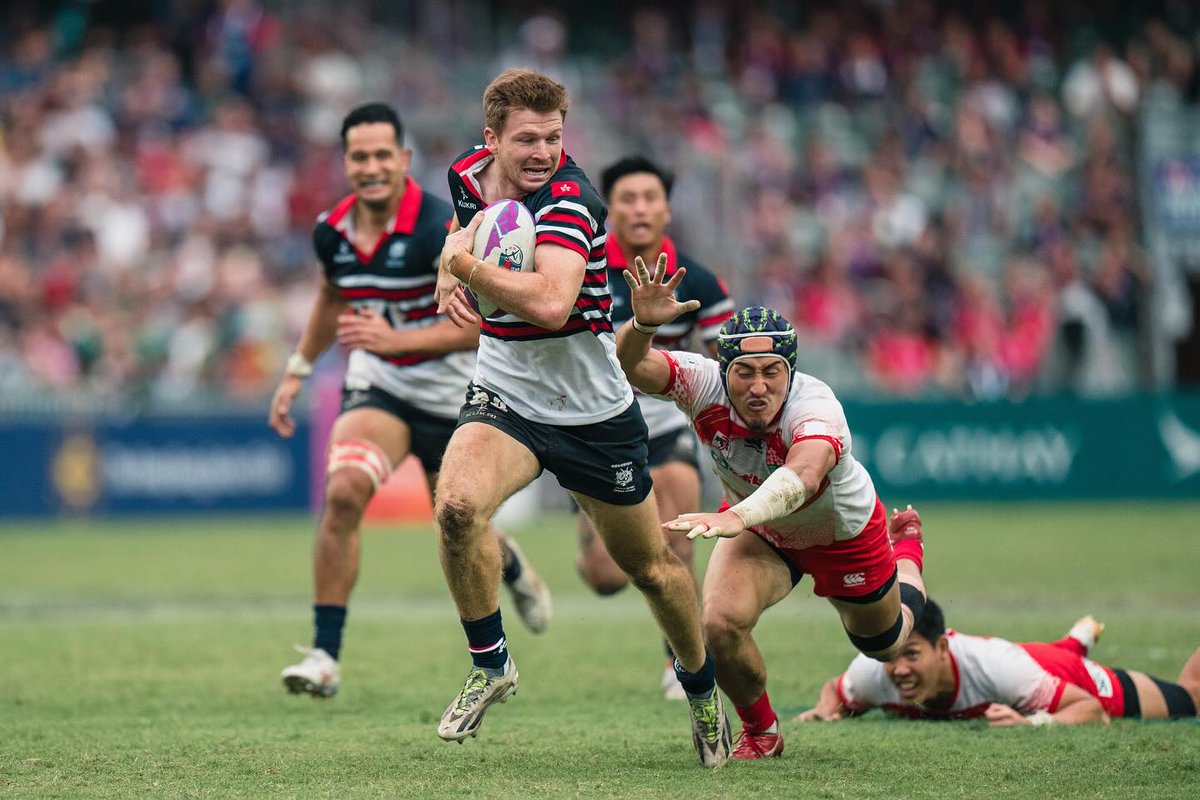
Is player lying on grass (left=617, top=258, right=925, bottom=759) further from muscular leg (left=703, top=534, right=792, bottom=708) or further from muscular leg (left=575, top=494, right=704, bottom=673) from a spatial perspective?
muscular leg (left=575, top=494, right=704, bottom=673)

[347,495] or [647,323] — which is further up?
[647,323]

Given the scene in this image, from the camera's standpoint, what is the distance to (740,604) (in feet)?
21.5

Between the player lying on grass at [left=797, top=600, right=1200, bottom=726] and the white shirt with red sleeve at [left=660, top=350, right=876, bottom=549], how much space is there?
912 mm

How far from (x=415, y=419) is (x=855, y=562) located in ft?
9.86

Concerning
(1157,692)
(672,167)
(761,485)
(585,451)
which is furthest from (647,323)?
(672,167)

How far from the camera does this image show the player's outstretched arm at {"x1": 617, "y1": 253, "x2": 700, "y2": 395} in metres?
6.31

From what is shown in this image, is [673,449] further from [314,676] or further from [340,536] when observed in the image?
[314,676]

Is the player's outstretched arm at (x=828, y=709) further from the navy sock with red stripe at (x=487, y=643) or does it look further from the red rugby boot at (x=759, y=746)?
the navy sock with red stripe at (x=487, y=643)

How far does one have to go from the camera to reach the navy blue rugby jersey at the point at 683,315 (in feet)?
28.6

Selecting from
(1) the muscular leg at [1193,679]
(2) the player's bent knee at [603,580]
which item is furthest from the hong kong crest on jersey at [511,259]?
(1) the muscular leg at [1193,679]

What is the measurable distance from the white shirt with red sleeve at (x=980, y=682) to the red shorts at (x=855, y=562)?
32.6 inches

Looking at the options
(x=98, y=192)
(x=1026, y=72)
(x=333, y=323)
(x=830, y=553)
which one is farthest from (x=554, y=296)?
(x=1026, y=72)

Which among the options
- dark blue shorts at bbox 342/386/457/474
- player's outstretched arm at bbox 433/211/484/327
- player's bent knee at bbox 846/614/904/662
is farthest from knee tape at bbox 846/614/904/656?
dark blue shorts at bbox 342/386/457/474

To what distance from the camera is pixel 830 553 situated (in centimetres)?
667
